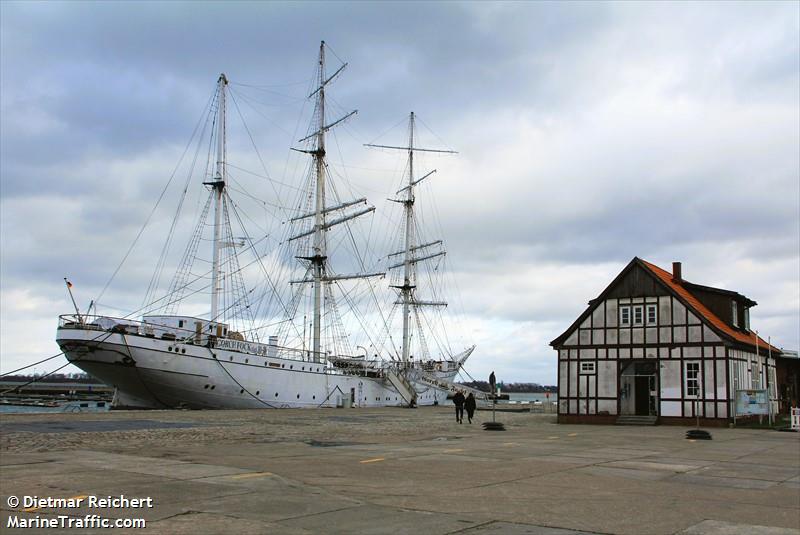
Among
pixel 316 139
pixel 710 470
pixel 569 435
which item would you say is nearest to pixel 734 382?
pixel 569 435

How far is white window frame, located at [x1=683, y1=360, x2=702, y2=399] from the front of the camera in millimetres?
32625

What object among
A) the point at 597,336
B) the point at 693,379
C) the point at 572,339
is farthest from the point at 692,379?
the point at 572,339

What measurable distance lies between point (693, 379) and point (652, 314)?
3.63 m

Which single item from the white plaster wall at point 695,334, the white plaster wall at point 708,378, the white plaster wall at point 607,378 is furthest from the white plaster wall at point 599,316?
the white plaster wall at point 708,378

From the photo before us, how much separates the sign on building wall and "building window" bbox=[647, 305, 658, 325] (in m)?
4.88

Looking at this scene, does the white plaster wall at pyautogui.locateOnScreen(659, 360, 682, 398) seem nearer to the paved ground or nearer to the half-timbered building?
the half-timbered building

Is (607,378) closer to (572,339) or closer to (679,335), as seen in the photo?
(572,339)

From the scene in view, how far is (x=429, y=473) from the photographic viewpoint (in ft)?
41.1

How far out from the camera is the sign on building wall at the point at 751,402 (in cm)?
3216

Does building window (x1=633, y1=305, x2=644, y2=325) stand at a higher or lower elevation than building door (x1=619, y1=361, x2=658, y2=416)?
higher

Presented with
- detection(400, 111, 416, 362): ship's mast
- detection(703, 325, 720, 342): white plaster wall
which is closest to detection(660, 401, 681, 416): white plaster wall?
detection(703, 325, 720, 342): white plaster wall

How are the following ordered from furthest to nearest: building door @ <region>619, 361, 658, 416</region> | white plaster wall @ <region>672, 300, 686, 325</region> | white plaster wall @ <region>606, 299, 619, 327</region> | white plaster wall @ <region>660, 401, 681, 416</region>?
1. white plaster wall @ <region>606, 299, 619, 327</region>
2. building door @ <region>619, 361, 658, 416</region>
3. white plaster wall @ <region>672, 300, 686, 325</region>
4. white plaster wall @ <region>660, 401, 681, 416</region>

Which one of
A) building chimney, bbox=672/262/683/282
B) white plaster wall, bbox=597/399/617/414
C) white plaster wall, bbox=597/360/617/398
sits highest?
building chimney, bbox=672/262/683/282

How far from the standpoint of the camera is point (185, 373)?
42594 millimetres
